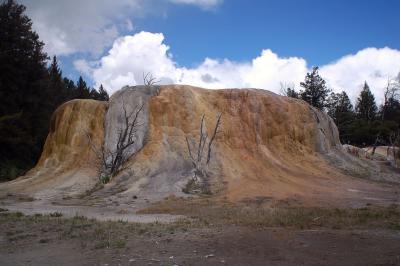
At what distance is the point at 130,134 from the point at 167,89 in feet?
16.6

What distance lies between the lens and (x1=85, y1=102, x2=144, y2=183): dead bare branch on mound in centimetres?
2892

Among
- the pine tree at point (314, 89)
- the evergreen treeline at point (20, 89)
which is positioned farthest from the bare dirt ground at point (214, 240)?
the pine tree at point (314, 89)

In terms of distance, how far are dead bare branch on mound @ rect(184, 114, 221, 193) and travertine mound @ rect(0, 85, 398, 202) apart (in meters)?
0.39

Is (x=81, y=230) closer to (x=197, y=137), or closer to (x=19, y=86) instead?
(x=197, y=137)

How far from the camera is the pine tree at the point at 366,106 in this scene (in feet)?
257

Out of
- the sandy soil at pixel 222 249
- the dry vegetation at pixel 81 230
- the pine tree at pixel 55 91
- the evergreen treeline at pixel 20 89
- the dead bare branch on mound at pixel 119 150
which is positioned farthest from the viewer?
the pine tree at pixel 55 91

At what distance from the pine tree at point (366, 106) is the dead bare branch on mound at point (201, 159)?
51401mm

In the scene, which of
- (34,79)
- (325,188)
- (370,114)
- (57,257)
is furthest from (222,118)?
(370,114)

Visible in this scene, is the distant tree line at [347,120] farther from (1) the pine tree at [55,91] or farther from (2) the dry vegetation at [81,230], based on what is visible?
(2) the dry vegetation at [81,230]

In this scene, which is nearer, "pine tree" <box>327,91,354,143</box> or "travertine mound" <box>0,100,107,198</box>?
"travertine mound" <box>0,100,107,198</box>

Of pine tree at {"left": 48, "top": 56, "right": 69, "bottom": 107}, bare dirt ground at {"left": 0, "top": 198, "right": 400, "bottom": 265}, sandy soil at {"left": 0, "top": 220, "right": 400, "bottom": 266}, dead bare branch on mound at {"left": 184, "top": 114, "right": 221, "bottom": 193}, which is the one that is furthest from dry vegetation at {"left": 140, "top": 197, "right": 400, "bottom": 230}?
pine tree at {"left": 48, "top": 56, "right": 69, "bottom": 107}

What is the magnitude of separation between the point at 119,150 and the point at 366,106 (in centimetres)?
5837

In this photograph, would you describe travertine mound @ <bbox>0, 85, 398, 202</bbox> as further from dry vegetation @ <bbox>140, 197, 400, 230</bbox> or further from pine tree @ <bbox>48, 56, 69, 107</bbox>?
pine tree @ <bbox>48, 56, 69, 107</bbox>

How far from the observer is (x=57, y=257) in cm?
1125
